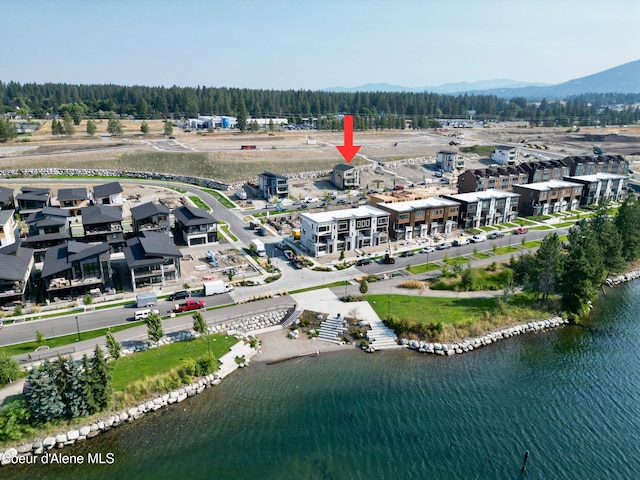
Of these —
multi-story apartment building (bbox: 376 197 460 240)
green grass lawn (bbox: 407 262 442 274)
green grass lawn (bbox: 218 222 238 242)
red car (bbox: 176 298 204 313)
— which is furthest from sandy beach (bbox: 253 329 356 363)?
multi-story apartment building (bbox: 376 197 460 240)

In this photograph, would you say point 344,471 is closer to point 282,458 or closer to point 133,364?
point 282,458

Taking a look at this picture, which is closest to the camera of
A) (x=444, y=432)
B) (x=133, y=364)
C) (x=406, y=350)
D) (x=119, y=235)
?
(x=444, y=432)

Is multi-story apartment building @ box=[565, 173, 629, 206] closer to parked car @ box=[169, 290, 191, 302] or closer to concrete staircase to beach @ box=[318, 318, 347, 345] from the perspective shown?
concrete staircase to beach @ box=[318, 318, 347, 345]

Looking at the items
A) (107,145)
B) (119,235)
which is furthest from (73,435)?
(107,145)

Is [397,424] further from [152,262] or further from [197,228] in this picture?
[197,228]

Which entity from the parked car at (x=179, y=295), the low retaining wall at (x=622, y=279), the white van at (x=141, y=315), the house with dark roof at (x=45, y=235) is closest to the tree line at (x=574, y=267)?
the low retaining wall at (x=622, y=279)

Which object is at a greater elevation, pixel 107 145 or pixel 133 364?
pixel 107 145

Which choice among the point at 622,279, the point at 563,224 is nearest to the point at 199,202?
the point at 563,224
